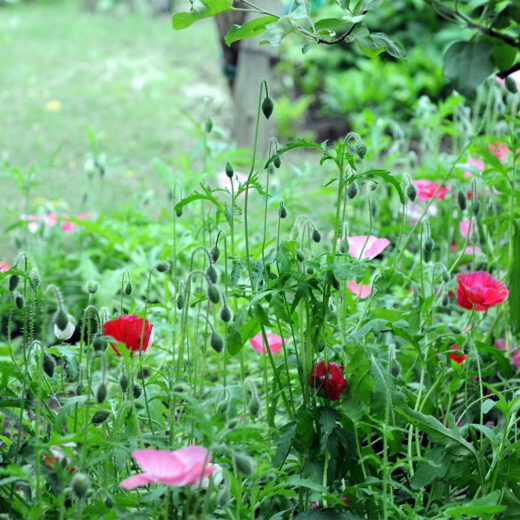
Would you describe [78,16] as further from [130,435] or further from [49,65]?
[130,435]

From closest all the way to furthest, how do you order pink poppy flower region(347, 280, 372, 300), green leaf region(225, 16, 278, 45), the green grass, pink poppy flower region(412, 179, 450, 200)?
green leaf region(225, 16, 278, 45), pink poppy flower region(347, 280, 372, 300), pink poppy flower region(412, 179, 450, 200), the green grass

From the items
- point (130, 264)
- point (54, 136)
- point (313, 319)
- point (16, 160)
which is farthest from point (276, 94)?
point (313, 319)

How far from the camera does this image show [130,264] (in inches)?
101

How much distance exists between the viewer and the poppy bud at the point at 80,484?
2.75 feet

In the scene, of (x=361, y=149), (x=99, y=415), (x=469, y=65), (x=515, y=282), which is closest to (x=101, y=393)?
(x=99, y=415)

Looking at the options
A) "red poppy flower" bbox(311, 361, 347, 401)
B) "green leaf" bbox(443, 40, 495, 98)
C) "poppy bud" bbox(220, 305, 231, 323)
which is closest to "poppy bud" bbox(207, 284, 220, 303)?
"poppy bud" bbox(220, 305, 231, 323)

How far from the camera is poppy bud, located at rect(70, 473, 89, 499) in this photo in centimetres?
84

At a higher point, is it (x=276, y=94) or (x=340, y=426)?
(x=276, y=94)

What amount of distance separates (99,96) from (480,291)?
4.99 m

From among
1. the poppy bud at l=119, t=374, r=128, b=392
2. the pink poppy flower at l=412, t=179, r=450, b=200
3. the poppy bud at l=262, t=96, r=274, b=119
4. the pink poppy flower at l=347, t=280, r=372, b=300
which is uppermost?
the poppy bud at l=262, t=96, r=274, b=119

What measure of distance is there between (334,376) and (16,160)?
11.7 ft

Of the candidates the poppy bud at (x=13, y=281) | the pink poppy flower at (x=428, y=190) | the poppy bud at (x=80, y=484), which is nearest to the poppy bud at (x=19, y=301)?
the poppy bud at (x=13, y=281)

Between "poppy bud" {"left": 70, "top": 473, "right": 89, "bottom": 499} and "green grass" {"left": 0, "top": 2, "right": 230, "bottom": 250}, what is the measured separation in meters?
2.22

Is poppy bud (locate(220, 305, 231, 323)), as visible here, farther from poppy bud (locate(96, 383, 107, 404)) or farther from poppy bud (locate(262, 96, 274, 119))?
poppy bud (locate(262, 96, 274, 119))
